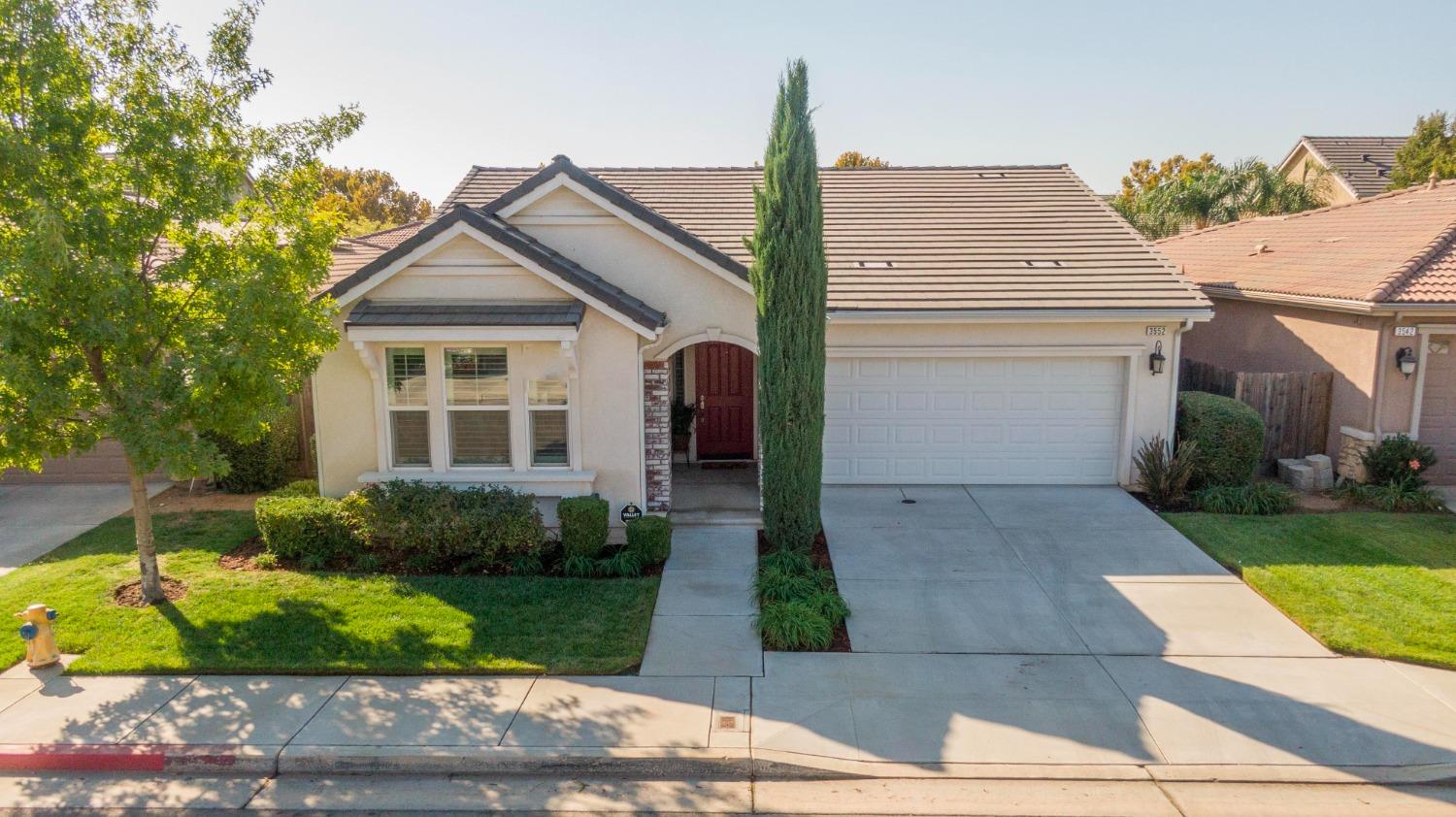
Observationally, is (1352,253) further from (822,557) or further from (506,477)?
(506,477)

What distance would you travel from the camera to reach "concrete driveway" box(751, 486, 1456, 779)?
270 inches

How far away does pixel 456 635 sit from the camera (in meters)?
8.59

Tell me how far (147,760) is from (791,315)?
7.06m

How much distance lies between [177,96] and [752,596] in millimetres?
7112

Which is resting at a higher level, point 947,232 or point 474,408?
point 947,232

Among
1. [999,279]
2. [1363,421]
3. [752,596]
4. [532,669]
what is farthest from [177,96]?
[1363,421]

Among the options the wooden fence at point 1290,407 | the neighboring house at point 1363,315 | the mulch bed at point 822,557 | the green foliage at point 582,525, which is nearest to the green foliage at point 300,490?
the green foliage at point 582,525

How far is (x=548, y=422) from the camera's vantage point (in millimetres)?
11070

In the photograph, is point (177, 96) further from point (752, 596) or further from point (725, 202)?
point (725, 202)

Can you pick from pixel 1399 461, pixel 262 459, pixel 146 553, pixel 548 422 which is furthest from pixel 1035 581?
pixel 262 459

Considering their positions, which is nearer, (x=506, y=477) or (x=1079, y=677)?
(x=1079, y=677)

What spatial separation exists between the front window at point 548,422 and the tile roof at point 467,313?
848 millimetres

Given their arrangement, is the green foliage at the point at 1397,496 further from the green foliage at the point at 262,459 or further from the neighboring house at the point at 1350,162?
the neighboring house at the point at 1350,162

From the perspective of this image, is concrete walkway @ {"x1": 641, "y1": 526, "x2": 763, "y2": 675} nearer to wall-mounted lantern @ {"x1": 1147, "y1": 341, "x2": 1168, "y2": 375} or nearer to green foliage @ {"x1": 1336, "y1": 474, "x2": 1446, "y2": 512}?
wall-mounted lantern @ {"x1": 1147, "y1": 341, "x2": 1168, "y2": 375}
